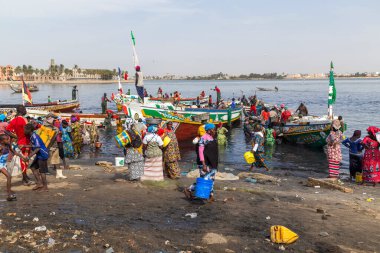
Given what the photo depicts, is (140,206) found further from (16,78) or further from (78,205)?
(16,78)

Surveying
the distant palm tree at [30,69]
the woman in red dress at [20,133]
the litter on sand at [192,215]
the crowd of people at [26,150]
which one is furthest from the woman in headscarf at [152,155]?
the distant palm tree at [30,69]

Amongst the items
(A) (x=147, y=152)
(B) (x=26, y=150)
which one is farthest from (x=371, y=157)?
(B) (x=26, y=150)

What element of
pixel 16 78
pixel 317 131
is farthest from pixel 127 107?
pixel 16 78

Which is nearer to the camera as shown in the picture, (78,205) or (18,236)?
(18,236)

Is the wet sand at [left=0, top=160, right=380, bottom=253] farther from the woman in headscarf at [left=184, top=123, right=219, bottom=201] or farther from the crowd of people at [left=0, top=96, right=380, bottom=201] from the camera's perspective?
the woman in headscarf at [left=184, top=123, right=219, bottom=201]

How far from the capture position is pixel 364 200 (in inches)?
356

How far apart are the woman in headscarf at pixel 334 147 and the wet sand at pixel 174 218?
1.46 metres

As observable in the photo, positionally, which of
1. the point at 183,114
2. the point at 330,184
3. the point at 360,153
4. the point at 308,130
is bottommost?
the point at 330,184

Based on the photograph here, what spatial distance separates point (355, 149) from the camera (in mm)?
11109

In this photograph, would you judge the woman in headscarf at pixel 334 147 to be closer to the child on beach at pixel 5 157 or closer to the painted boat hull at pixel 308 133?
the painted boat hull at pixel 308 133

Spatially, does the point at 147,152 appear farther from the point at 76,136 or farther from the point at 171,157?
the point at 76,136

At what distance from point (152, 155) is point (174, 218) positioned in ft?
7.80

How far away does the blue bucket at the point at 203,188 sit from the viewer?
7.83 metres

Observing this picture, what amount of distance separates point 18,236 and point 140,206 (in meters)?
2.51
